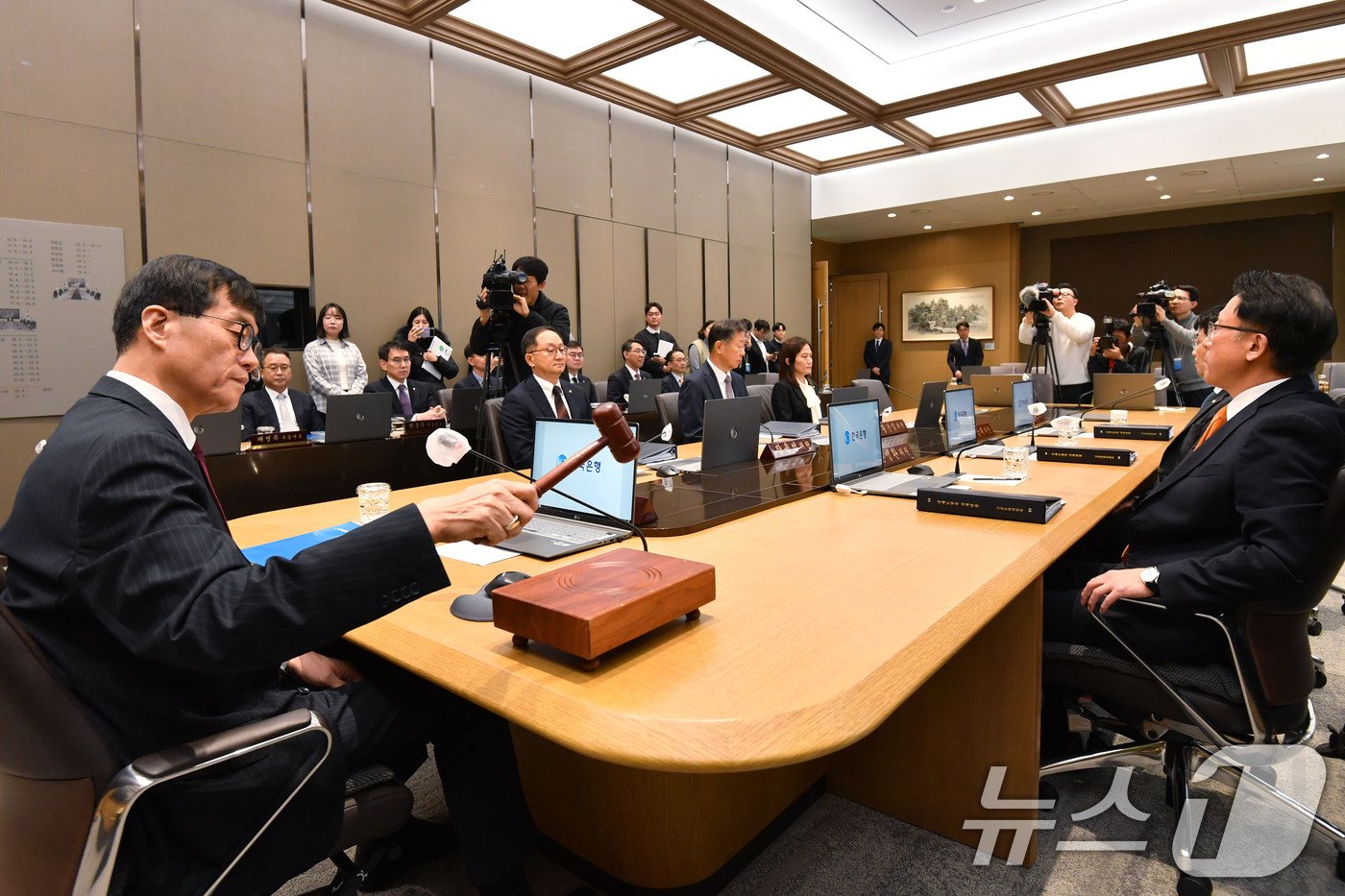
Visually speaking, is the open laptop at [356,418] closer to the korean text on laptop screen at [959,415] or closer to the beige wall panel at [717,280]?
the korean text on laptop screen at [959,415]

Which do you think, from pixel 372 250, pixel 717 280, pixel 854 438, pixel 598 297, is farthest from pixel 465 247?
pixel 854 438

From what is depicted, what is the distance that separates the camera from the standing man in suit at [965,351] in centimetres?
1187

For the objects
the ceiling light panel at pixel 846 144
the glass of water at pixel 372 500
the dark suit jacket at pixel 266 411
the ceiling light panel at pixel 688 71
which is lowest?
the glass of water at pixel 372 500

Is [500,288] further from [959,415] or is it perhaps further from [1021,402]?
[1021,402]

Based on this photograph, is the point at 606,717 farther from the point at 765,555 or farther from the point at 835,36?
the point at 835,36

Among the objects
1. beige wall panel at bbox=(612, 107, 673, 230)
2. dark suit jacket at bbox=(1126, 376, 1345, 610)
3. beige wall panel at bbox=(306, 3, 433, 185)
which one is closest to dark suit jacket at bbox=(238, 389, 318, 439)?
beige wall panel at bbox=(306, 3, 433, 185)

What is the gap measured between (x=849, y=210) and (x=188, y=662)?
36.4 ft

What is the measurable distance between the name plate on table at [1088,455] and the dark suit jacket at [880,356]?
402 inches

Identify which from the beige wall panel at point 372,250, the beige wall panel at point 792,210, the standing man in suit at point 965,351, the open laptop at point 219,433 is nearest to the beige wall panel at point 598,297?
the beige wall panel at point 372,250

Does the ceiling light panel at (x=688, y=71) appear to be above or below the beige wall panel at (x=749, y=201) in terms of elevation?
above

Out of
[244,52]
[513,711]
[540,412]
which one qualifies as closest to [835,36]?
[244,52]

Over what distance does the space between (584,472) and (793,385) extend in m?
2.76

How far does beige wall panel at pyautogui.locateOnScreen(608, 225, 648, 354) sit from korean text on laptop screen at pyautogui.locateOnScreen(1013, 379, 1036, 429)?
4.85 metres

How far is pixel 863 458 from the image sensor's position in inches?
105
